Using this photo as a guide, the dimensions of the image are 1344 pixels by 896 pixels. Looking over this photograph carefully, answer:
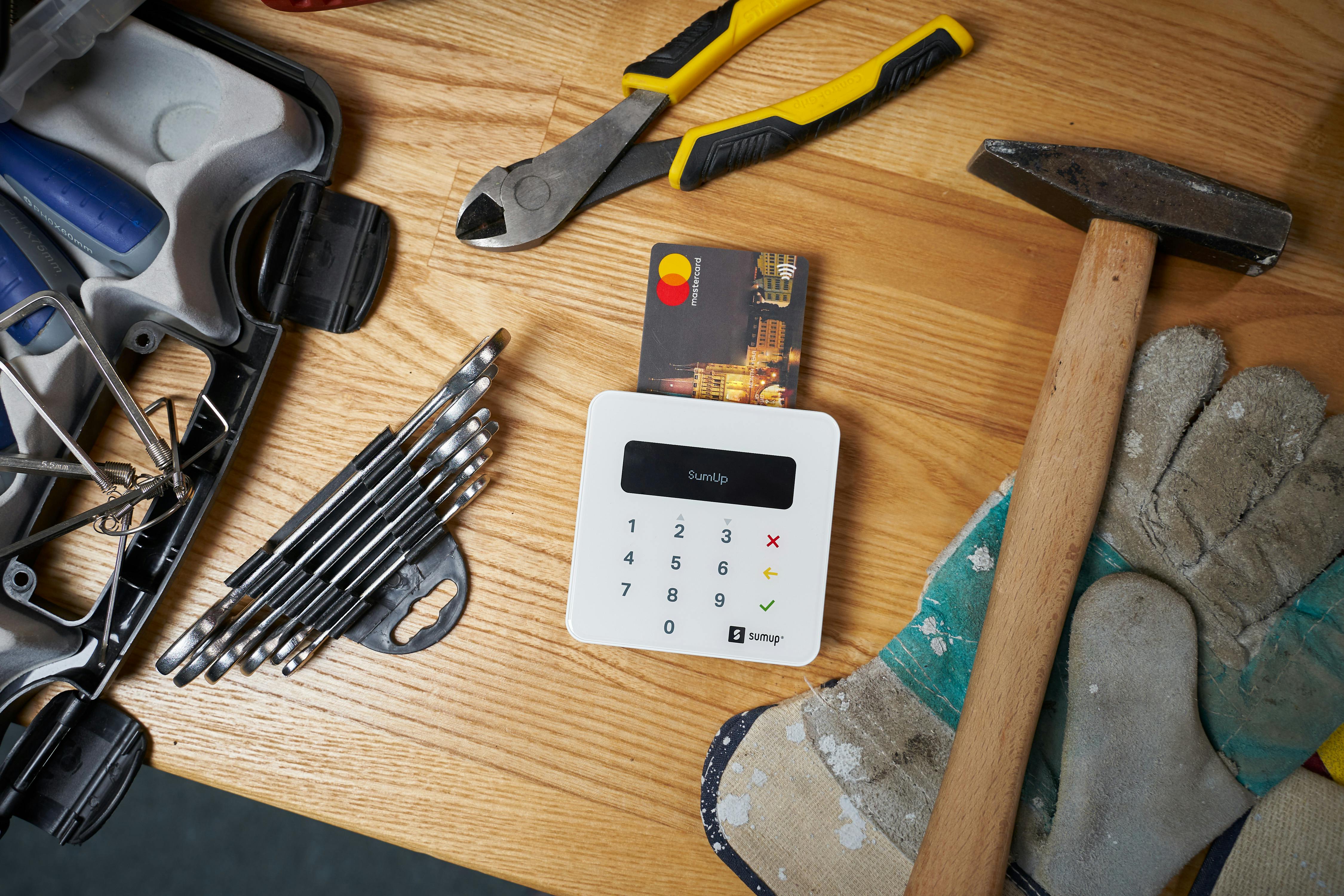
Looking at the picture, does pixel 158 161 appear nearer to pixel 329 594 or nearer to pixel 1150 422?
pixel 329 594

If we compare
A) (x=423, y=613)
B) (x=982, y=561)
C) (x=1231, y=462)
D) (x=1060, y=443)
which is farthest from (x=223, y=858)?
(x=1231, y=462)

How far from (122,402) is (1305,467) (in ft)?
3.10

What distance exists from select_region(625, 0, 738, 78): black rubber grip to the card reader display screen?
0.33 meters

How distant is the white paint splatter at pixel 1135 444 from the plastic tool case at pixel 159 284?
660mm

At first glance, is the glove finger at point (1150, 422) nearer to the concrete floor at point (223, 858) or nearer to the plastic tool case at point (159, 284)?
the plastic tool case at point (159, 284)

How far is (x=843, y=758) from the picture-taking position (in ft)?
2.17

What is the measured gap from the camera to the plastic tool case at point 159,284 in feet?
2.04

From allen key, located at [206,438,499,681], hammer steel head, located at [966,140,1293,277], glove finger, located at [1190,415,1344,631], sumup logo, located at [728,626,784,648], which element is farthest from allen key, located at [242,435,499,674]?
glove finger, located at [1190,415,1344,631]

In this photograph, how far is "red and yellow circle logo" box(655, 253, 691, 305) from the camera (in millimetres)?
676

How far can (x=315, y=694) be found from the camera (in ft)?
2.19

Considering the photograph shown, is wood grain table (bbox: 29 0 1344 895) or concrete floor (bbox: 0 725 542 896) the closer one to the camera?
wood grain table (bbox: 29 0 1344 895)

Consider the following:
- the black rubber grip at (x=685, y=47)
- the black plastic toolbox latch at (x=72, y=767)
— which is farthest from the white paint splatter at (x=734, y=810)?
the black rubber grip at (x=685, y=47)

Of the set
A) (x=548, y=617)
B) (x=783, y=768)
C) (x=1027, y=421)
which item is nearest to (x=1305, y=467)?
(x=1027, y=421)

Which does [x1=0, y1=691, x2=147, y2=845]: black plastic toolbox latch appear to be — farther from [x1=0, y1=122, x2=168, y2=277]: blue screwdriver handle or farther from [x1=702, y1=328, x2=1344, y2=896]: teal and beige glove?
[x1=702, y1=328, x2=1344, y2=896]: teal and beige glove
